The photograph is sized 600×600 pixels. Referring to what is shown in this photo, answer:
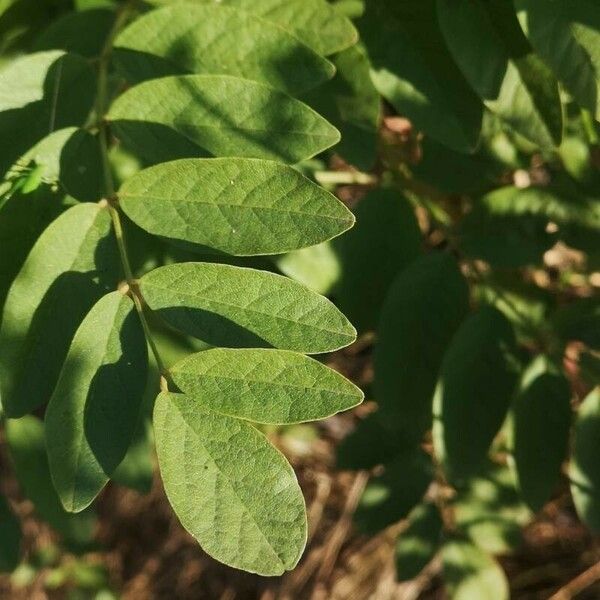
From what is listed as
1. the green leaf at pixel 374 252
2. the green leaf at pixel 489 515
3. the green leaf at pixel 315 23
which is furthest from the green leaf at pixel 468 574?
the green leaf at pixel 315 23

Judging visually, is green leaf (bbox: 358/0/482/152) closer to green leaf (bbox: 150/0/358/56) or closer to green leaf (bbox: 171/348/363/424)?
green leaf (bbox: 150/0/358/56)

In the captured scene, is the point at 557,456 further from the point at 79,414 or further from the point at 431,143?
the point at 79,414

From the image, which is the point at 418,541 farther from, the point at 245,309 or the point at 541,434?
the point at 245,309

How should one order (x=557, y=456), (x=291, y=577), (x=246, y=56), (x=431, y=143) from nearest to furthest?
(x=246, y=56)
(x=557, y=456)
(x=431, y=143)
(x=291, y=577)

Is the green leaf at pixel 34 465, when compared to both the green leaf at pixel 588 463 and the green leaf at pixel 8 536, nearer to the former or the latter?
the green leaf at pixel 8 536

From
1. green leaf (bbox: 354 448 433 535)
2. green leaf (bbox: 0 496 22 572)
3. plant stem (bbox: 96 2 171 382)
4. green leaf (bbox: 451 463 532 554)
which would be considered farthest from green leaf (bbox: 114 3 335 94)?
green leaf (bbox: 451 463 532 554)

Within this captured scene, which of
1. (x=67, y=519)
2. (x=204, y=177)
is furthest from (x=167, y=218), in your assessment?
(x=67, y=519)
